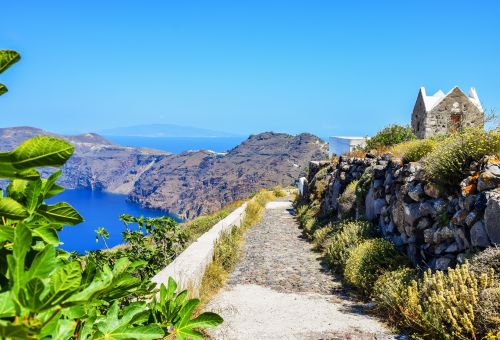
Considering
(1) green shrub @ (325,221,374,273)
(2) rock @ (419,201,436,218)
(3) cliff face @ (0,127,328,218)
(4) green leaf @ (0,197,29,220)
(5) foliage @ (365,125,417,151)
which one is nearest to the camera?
(4) green leaf @ (0,197,29,220)

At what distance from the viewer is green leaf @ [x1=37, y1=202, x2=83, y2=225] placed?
1.39 m

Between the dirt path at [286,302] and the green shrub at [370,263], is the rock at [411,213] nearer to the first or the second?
the green shrub at [370,263]

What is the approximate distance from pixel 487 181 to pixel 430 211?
1.46 meters

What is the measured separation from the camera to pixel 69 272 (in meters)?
1.04

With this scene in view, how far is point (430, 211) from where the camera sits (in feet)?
23.5

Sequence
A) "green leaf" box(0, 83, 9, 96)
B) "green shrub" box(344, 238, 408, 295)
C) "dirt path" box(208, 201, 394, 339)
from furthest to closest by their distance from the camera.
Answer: "green shrub" box(344, 238, 408, 295) → "dirt path" box(208, 201, 394, 339) → "green leaf" box(0, 83, 9, 96)

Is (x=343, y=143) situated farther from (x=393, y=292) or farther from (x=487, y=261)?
(x=487, y=261)

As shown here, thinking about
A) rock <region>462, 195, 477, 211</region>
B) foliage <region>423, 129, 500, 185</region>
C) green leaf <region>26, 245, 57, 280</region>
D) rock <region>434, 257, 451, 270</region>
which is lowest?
rock <region>434, 257, 451, 270</region>

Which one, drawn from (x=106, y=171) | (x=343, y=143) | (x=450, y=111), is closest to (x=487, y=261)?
(x=450, y=111)

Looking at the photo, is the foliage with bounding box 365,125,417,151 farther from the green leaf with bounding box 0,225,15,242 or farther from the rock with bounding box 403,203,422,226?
the green leaf with bounding box 0,225,15,242

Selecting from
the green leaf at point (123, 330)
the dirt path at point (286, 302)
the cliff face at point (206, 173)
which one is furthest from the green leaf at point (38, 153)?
the cliff face at point (206, 173)

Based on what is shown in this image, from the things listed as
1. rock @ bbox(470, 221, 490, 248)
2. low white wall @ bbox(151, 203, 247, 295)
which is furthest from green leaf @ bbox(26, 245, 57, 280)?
rock @ bbox(470, 221, 490, 248)

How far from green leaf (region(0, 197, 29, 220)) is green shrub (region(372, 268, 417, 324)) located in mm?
5217

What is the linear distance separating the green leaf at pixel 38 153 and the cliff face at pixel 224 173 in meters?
83.8
